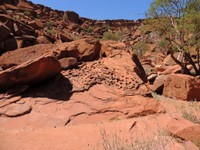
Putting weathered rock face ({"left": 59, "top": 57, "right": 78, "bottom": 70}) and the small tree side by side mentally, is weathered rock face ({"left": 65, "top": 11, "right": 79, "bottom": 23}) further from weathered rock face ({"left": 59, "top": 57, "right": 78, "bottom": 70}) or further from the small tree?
weathered rock face ({"left": 59, "top": 57, "right": 78, "bottom": 70})

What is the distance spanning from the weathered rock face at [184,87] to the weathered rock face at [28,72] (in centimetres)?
503

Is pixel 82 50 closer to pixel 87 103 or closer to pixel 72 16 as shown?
pixel 87 103

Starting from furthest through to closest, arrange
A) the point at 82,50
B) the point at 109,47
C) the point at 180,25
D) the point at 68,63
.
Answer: the point at 180,25
the point at 109,47
the point at 82,50
the point at 68,63

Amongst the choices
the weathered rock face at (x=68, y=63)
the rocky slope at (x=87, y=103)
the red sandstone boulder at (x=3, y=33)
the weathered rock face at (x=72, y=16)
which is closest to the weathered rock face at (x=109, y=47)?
the rocky slope at (x=87, y=103)

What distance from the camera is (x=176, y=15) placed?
19.4 metres

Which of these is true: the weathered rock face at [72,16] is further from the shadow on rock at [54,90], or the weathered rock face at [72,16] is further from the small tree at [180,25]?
the shadow on rock at [54,90]

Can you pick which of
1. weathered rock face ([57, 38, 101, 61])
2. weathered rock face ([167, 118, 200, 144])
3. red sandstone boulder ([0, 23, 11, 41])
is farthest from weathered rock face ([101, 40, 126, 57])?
weathered rock face ([167, 118, 200, 144])

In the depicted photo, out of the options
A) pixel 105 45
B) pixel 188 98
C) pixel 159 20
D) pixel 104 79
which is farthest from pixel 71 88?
pixel 159 20

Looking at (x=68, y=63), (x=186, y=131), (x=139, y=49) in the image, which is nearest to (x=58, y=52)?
(x=68, y=63)

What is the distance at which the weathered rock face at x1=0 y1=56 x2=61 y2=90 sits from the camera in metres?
7.07

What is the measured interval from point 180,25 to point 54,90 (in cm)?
1247

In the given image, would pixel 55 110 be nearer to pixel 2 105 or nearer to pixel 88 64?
pixel 2 105

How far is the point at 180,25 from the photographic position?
17.7 metres

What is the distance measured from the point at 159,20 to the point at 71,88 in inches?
515
